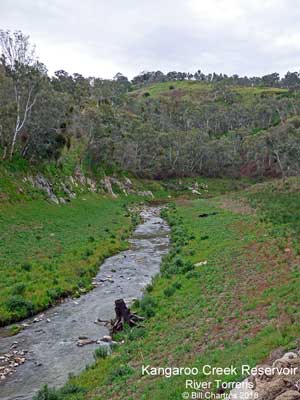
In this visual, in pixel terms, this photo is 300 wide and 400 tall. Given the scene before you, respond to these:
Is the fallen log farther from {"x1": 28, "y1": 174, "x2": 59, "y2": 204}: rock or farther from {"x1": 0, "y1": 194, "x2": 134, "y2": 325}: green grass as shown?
{"x1": 28, "y1": 174, "x2": 59, "y2": 204}: rock

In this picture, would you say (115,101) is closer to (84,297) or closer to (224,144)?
(224,144)

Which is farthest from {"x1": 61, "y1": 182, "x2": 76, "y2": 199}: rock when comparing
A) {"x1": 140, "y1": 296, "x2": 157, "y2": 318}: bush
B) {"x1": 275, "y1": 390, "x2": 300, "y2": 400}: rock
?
{"x1": 275, "y1": 390, "x2": 300, "y2": 400}: rock

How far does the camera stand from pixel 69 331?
19.5 metres

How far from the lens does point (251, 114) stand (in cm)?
17488

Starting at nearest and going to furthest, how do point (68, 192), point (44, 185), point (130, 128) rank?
point (44, 185)
point (68, 192)
point (130, 128)

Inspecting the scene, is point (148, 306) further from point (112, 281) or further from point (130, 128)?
point (130, 128)

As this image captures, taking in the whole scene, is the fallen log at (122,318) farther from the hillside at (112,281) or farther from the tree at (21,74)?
the tree at (21,74)

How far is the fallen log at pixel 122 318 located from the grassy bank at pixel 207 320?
2.15ft

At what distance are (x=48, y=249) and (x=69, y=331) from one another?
48.3 ft

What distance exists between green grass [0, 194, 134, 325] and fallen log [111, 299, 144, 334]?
17.3 ft

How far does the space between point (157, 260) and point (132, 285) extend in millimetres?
7162

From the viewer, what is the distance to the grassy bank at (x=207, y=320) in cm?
1277

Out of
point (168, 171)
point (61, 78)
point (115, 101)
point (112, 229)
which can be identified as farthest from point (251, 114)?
point (112, 229)

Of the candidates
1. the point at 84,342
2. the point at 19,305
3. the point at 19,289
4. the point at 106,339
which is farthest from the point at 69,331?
the point at 19,289
